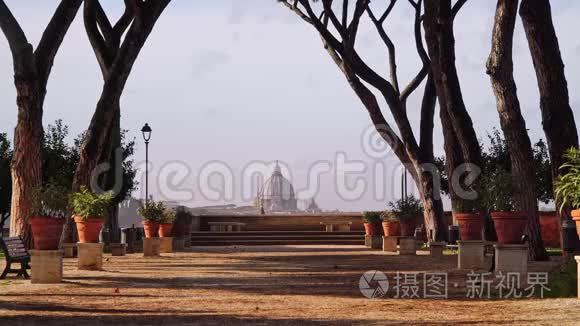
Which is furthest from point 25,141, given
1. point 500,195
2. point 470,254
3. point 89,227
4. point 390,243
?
point 390,243

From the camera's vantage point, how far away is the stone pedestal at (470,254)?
19.3 meters

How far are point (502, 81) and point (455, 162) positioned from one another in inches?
238

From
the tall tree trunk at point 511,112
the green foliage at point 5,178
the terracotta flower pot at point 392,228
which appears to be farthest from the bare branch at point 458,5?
the green foliage at point 5,178

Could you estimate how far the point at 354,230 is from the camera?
4375 centimetres

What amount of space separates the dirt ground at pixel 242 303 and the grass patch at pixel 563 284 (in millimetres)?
663

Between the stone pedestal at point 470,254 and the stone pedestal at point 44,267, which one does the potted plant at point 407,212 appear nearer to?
the stone pedestal at point 470,254

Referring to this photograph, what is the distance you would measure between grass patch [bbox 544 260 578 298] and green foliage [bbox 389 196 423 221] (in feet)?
48.2

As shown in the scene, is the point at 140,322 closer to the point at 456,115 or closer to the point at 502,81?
the point at 502,81

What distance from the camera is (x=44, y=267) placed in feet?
51.3

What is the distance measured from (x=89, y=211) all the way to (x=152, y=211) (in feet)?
32.3

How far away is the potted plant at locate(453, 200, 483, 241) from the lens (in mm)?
19438

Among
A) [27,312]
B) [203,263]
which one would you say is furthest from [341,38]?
[27,312]

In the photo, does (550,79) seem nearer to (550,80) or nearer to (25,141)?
(550,80)

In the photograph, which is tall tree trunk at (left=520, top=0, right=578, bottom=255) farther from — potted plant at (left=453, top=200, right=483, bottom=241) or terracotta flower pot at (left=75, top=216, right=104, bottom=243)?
terracotta flower pot at (left=75, top=216, right=104, bottom=243)
